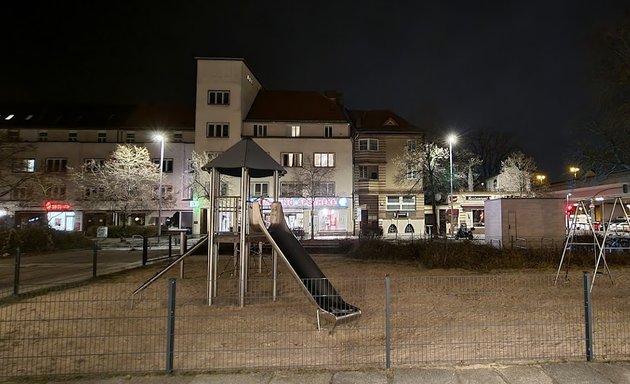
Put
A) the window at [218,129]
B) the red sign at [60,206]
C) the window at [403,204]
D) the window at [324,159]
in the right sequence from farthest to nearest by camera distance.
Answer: the window at [403,204], the red sign at [60,206], the window at [324,159], the window at [218,129]

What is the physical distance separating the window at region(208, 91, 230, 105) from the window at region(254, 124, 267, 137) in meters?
3.94

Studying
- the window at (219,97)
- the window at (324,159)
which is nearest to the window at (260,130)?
the window at (219,97)

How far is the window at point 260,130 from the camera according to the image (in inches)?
1852

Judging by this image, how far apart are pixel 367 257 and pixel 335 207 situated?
27150 millimetres

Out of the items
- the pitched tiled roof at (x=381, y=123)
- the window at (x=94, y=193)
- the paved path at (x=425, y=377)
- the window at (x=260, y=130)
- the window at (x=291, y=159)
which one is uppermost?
the pitched tiled roof at (x=381, y=123)

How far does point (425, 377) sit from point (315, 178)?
129ft

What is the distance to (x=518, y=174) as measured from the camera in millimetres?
54406

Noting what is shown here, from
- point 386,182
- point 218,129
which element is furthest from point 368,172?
point 218,129

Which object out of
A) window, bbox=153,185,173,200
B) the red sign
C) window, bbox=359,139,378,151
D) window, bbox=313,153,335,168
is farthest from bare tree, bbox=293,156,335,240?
the red sign

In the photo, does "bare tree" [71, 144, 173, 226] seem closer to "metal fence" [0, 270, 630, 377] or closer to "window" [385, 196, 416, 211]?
"window" [385, 196, 416, 211]

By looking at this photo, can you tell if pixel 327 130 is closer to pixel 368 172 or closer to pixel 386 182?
pixel 368 172

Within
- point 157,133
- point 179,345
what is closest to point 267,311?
point 179,345

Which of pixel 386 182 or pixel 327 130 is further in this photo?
pixel 386 182

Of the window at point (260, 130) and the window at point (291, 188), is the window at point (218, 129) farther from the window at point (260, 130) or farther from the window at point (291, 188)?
the window at point (291, 188)
